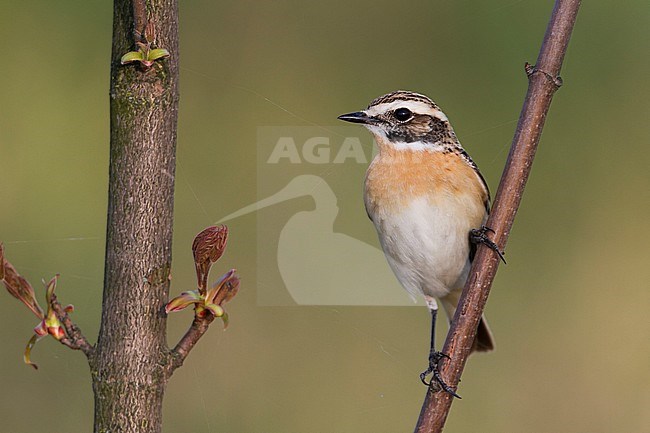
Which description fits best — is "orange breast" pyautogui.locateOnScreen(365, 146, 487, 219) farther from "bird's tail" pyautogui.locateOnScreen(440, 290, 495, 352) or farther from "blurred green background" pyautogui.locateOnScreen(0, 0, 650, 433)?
"blurred green background" pyautogui.locateOnScreen(0, 0, 650, 433)

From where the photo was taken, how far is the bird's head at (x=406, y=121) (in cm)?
280

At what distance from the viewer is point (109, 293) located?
1.54m

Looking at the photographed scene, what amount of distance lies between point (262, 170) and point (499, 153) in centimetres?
119

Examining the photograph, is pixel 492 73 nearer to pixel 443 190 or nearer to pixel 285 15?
pixel 285 15

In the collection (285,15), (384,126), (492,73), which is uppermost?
(285,15)

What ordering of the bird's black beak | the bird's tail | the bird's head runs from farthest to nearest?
the bird's tail → the bird's head → the bird's black beak

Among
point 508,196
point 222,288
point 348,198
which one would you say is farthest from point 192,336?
point 348,198

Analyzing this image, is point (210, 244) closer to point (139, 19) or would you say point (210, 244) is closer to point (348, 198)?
point (139, 19)

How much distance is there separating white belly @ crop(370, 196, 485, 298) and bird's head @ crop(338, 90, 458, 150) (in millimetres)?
217

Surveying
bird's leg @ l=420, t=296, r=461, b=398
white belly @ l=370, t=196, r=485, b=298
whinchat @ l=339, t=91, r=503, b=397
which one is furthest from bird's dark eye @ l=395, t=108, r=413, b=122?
bird's leg @ l=420, t=296, r=461, b=398

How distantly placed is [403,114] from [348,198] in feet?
3.66

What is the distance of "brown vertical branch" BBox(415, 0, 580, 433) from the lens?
170cm

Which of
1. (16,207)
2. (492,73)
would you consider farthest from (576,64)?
(16,207)

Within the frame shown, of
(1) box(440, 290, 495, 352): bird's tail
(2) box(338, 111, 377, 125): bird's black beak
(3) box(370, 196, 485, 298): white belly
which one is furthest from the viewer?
(1) box(440, 290, 495, 352): bird's tail
